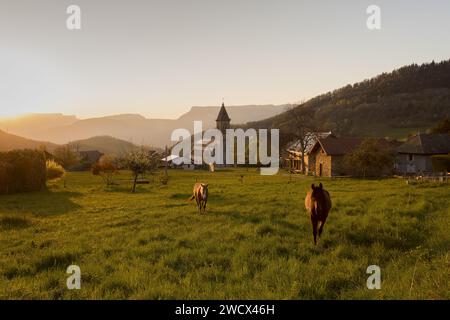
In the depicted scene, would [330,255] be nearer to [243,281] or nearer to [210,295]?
[243,281]

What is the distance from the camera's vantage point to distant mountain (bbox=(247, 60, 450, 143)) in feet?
443

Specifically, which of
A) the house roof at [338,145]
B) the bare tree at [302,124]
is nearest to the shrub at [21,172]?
the house roof at [338,145]

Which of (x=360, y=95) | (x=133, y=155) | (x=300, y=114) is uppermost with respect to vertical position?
(x=360, y=95)

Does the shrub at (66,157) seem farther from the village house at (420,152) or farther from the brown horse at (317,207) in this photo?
the brown horse at (317,207)

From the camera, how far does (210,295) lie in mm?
6371

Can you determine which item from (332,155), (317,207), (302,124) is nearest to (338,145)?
(332,155)

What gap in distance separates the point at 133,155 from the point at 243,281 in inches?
1324

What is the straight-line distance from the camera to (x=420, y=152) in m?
48.2

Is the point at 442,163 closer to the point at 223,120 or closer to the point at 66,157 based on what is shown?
the point at 223,120

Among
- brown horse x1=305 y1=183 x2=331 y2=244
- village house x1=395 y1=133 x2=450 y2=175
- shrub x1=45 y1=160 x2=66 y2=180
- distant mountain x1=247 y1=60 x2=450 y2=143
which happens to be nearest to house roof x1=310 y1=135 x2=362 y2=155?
village house x1=395 y1=133 x2=450 y2=175

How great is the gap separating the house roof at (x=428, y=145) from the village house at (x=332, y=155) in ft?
25.0
